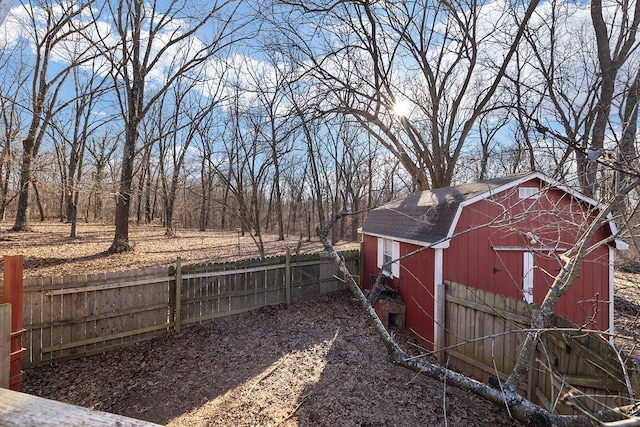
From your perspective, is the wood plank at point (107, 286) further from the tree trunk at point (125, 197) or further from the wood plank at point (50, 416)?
the tree trunk at point (125, 197)

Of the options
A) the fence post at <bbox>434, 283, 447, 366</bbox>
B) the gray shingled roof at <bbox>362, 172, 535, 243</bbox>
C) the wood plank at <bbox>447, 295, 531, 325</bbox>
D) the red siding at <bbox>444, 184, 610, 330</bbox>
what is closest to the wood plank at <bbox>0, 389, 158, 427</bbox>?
the wood plank at <bbox>447, 295, 531, 325</bbox>

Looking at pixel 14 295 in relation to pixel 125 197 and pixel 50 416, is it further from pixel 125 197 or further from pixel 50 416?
pixel 125 197

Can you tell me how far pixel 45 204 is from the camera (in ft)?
90.8

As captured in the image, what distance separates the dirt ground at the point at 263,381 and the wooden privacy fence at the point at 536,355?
0.50 meters

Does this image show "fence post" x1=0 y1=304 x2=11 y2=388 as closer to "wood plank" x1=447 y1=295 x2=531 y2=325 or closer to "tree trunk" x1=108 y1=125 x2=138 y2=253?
"wood plank" x1=447 y1=295 x2=531 y2=325

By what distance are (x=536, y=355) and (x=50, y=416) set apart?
494 centimetres

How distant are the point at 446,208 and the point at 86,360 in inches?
283

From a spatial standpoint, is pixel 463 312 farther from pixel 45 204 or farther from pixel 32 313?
pixel 45 204

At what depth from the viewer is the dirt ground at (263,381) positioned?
386 centimetres

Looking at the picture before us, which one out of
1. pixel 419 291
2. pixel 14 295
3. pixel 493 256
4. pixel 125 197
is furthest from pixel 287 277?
pixel 125 197

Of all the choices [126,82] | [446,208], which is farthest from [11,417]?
[126,82]

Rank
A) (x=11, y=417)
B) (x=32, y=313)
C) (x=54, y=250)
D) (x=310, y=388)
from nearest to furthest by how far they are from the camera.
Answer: (x=11, y=417), (x=310, y=388), (x=32, y=313), (x=54, y=250)

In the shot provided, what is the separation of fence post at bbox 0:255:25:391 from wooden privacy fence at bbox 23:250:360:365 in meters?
1.91

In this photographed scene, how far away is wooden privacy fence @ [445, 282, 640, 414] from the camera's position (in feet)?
9.73
